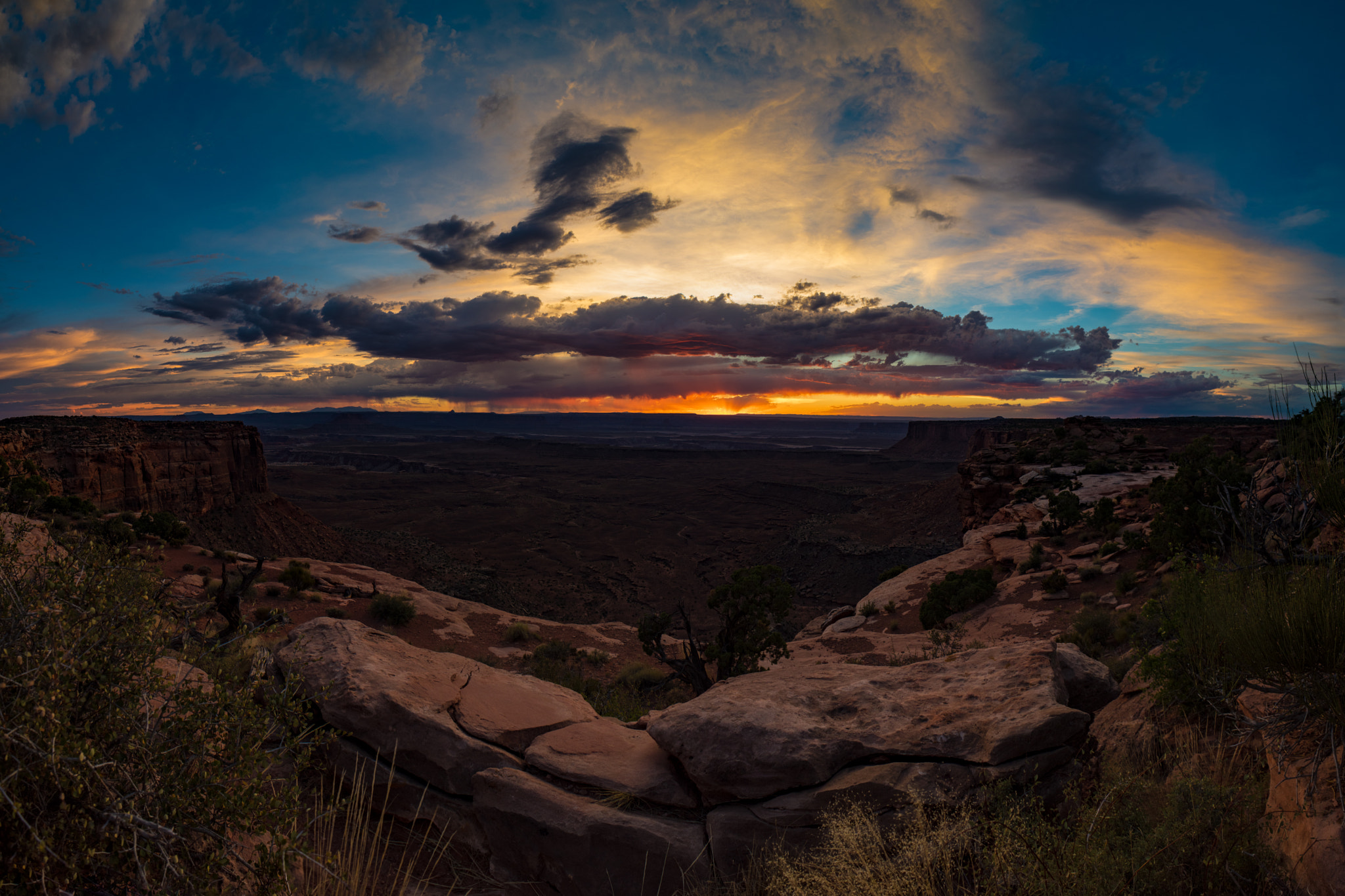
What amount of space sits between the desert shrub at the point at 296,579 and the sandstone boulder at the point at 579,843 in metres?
19.7

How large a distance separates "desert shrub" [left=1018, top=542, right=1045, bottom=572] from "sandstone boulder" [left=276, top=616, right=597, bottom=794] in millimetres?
19566

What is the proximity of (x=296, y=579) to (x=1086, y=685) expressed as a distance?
80.1 feet

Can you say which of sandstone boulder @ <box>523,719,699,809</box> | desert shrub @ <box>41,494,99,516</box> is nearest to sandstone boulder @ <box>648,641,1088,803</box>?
sandstone boulder @ <box>523,719,699,809</box>

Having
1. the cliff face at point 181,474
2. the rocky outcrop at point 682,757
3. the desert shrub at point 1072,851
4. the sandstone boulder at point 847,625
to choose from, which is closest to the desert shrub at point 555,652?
the sandstone boulder at point 847,625

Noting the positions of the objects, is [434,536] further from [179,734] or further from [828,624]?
[179,734]

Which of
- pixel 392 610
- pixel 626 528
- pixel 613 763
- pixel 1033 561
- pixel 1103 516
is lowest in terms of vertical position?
pixel 626 528

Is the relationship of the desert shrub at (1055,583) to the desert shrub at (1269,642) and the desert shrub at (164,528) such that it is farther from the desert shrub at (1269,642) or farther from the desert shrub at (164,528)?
the desert shrub at (164,528)

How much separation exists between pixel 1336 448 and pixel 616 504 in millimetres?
86225

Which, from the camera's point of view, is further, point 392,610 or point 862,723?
point 392,610

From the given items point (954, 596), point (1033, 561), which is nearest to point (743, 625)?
point (954, 596)

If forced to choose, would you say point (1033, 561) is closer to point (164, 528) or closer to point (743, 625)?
point (743, 625)

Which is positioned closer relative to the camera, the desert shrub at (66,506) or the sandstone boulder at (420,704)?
the sandstone boulder at (420,704)

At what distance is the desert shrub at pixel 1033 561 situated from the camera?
830 inches

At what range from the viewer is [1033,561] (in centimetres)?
2120
